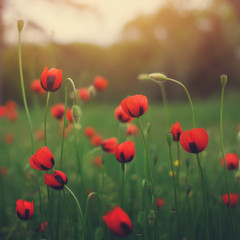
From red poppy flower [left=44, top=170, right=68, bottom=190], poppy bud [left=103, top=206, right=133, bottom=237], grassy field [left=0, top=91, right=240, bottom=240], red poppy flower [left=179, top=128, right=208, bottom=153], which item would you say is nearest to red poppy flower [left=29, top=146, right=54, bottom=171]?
red poppy flower [left=44, top=170, right=68, bottom=190]

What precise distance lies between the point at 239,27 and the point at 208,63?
1.50 m

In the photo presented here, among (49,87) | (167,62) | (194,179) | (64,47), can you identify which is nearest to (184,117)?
(194,179)

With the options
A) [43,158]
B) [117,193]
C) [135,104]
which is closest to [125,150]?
[135,104]

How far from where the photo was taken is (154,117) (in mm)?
5461

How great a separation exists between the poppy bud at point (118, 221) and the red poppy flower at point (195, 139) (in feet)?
0.85

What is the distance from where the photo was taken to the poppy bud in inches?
28.9

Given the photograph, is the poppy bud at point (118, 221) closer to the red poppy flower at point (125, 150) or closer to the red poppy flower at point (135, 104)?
the red poppy flower at point (125, 150)

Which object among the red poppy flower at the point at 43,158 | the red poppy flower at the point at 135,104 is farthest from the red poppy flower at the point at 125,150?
the red poppy flower at the point at 43,158


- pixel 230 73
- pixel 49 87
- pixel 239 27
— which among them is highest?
pixel 239 27

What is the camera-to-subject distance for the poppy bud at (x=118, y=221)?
2.41 ft

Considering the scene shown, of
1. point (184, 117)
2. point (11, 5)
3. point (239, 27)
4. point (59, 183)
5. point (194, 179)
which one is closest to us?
point (59, 183)

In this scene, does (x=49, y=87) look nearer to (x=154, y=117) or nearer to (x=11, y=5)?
(x=154, y=117)

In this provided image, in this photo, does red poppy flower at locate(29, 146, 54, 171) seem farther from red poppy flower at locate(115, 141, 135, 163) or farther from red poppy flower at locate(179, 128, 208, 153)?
red poppy flower at locate(179, 128, 208, 153)

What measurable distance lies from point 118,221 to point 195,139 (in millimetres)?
301
